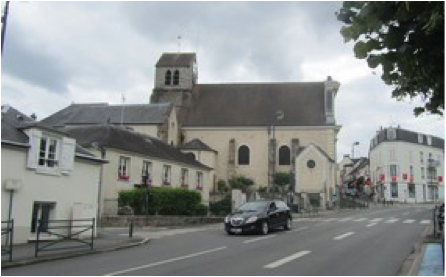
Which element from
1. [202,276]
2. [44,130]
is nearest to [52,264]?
[202,276]

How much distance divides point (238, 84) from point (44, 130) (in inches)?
1966

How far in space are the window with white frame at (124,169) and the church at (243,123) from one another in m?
18.8

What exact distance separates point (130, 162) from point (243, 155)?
86.9ft

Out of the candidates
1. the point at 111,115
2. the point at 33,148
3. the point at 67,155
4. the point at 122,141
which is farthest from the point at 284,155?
the point at 33,148

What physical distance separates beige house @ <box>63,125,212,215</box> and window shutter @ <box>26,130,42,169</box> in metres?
11.8

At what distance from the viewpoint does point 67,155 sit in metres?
19.4

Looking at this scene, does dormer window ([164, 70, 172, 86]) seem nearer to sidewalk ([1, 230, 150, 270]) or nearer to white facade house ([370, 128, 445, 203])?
white facade house ([370, 128, 445, 203])

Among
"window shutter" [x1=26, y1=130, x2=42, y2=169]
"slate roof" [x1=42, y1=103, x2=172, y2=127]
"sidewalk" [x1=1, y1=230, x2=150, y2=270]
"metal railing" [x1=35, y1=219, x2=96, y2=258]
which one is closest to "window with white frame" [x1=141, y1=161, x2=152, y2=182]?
"sidewalk" [x1=1, y1=230, x2=150, y2=270]

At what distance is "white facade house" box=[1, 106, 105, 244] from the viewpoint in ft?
56.0

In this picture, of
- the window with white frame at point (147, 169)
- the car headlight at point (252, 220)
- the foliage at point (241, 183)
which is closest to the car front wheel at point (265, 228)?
the car headlight at point (252, 220)

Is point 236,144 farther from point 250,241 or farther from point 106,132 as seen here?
point 250,241

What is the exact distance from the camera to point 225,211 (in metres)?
38.1

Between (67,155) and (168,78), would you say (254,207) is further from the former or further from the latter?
(168,78)

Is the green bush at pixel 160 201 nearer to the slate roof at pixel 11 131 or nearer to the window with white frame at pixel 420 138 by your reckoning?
the slate roof at pixel 11 131
